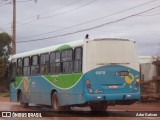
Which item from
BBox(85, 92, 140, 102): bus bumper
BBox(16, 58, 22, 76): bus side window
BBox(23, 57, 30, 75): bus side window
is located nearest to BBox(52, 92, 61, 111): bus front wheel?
BBox(85, 92, 140, 102): bus bumper

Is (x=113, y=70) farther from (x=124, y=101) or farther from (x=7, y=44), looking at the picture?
(x=7, y=44)

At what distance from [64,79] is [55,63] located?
51.8 inches

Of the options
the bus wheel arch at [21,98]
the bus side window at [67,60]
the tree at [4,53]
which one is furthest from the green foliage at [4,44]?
the bus side window at [67,60]

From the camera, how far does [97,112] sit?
1969 cm

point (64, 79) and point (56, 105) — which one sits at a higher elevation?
point (64, 79)

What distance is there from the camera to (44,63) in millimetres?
20719

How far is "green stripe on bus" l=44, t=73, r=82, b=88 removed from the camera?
17.5 metres

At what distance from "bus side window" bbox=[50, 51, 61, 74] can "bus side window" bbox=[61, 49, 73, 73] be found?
1.45 feet

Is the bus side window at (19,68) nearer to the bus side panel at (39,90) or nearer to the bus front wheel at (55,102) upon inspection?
the bus side panel at (39,90)

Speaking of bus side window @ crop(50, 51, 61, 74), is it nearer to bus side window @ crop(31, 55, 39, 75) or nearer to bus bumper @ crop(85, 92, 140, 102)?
bus side window @ crop(31, 55, 39, 75)

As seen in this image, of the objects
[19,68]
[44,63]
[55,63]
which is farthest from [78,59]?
[19,68]

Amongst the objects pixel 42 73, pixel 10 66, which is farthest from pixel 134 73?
pixel 10 66

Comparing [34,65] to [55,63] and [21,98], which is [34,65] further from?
[21,98]

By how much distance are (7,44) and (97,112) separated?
102 ft
